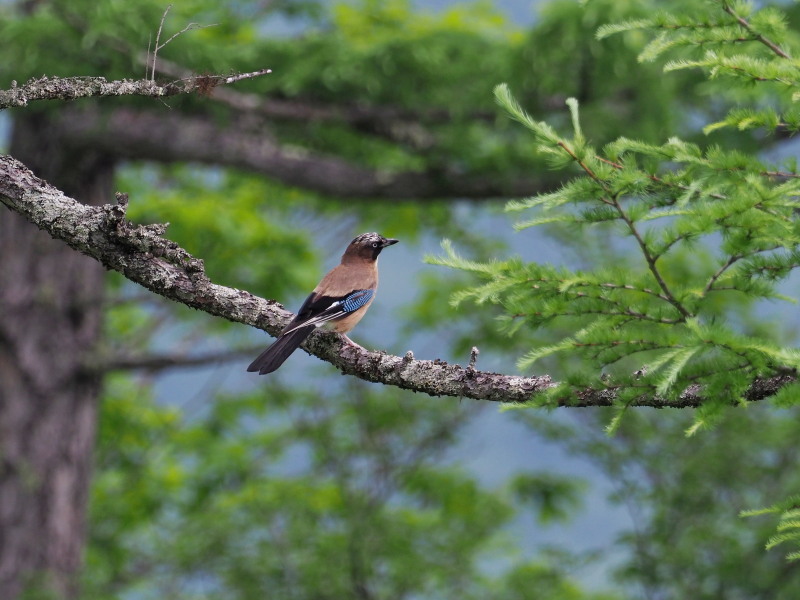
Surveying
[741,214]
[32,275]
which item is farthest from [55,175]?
[741,214]

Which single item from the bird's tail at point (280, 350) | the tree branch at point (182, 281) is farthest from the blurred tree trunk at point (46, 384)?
the tree branch at point (182, 281)

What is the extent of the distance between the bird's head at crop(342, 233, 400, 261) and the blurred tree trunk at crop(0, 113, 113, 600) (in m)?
6.98

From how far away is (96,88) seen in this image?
11.8 feet

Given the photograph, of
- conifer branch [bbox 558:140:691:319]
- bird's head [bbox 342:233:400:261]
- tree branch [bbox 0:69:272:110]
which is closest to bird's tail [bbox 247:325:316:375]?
tree branch [bbox 0:69:272:110]

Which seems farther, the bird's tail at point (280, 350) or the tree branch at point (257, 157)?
the tree branch at point (257, 157)

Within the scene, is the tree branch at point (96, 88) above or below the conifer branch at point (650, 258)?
above

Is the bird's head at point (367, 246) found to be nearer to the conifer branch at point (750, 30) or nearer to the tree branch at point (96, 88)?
the conifer branch at point (750, 30)

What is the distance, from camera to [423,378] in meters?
4.12

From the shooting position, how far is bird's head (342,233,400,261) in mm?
6859

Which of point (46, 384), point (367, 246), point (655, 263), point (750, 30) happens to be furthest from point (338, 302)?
point (46, 384)

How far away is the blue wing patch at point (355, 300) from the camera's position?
569 centimetres

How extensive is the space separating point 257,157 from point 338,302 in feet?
22.3

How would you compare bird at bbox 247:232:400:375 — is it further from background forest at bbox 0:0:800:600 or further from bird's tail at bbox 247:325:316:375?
background forest at bbox 0:0:800:600

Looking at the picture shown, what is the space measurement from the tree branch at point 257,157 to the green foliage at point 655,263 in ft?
25.1
